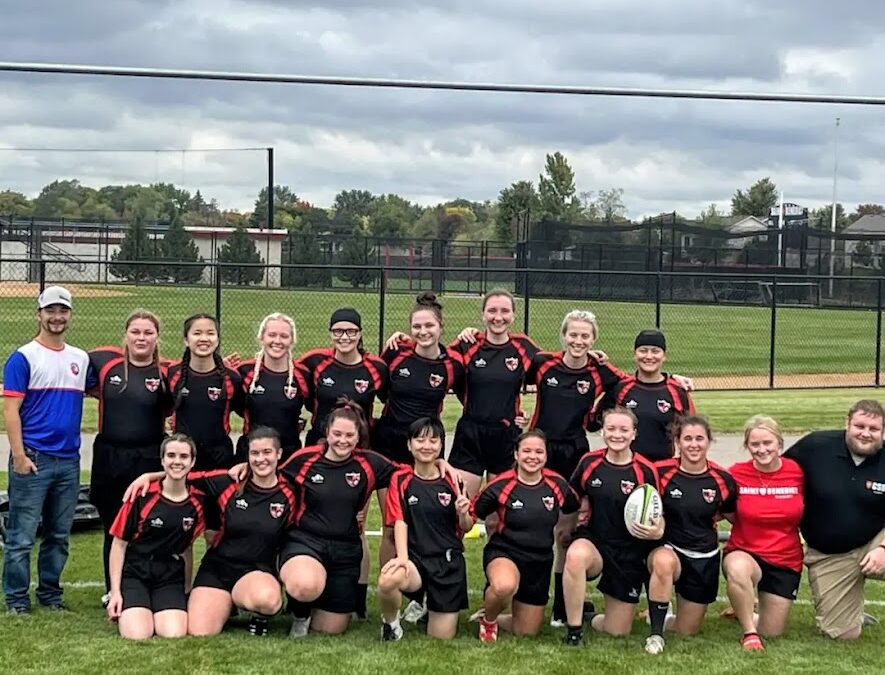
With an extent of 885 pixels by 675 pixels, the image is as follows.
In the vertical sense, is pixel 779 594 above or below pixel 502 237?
below

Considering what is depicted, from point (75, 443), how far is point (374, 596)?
196 cm

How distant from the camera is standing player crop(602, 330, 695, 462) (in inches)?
237

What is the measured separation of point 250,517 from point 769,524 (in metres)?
2.76

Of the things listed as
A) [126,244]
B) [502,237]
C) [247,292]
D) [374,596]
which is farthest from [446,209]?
[374,596]

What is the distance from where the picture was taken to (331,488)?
5625 millimetres

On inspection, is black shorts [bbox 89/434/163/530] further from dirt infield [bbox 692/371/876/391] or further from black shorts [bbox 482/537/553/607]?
dirt infield [bbox 692/371/876/391]

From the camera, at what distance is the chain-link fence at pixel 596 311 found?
19.9m

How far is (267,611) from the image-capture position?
5363mm

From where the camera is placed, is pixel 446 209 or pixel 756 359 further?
pixel 446 209

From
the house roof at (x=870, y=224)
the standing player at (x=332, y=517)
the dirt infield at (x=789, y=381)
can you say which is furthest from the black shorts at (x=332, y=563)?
the house roof at (x=870, y=224)

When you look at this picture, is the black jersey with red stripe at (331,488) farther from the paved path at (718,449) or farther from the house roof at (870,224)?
the house roof at (870,224)

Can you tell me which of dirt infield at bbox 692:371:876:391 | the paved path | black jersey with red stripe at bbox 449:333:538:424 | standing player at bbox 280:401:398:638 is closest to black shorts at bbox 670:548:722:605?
black jersey with red stripe at bbox 449:333:538:424

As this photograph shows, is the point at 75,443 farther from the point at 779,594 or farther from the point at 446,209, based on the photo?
the point at 446,209

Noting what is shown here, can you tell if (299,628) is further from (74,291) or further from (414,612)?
(74,291)
